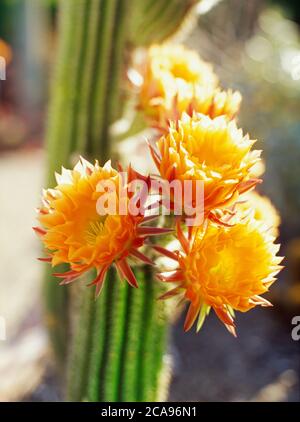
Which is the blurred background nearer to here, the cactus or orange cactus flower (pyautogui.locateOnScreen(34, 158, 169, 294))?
the cactus

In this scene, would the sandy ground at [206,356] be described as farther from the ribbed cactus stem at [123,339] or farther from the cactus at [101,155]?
the ribbed cactus stem at [123,339]

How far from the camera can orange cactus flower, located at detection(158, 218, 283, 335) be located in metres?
0.84

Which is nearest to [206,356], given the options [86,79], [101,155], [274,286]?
[274,286]

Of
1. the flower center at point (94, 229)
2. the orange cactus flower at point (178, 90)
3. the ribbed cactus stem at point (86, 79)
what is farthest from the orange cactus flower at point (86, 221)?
the ribbed cactus stem at point (86, 79)

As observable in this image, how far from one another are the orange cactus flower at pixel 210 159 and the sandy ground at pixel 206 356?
1636 millimetres

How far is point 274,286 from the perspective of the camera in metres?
3.03

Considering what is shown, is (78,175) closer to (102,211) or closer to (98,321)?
(102,211)

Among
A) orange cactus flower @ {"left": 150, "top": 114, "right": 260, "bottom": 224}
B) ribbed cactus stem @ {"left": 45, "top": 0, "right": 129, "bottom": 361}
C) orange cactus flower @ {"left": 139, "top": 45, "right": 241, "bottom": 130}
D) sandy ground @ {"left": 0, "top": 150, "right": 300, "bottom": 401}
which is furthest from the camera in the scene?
sandy ground @ {"left": 0, "top": 150, "right": 300, "bottom": 401}

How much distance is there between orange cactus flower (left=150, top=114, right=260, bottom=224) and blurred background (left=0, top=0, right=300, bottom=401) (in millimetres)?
726

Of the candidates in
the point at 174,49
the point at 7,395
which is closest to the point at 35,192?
the point at 7,395

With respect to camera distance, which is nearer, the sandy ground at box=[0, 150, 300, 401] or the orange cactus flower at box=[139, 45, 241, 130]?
the orange cactus flower at box=[139, 45, 241, 130]

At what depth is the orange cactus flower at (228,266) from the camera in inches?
33.2

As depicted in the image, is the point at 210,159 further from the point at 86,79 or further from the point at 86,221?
the point at 86,79

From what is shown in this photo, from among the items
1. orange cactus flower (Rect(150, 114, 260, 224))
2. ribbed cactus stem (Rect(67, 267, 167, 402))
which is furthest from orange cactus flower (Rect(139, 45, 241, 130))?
ribbed cactus stem (Rect(67, 267, 167, 402))
